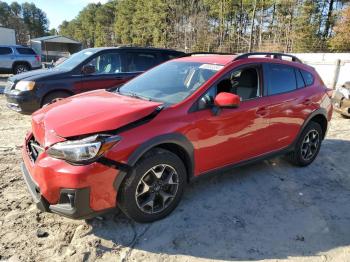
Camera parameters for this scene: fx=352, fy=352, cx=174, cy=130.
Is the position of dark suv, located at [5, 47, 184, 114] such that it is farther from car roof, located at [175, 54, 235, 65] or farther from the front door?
the front door

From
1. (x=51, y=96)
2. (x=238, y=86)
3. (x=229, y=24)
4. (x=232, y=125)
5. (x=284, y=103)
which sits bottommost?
(x=51, y=96)

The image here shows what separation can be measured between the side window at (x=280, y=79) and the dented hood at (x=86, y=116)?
1.80 m

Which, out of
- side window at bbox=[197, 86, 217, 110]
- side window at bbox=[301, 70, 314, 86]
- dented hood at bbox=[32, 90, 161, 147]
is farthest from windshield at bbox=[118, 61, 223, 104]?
side window at bbox=[301, 70, 314, 86]

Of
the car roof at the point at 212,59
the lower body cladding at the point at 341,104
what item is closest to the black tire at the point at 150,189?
the car roof at the point at 212,59

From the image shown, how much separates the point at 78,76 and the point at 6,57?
43.9 ft

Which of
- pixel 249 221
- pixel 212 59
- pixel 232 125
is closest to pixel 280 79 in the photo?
pixel 212 59

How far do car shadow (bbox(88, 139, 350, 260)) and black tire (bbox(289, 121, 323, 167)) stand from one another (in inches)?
11.4

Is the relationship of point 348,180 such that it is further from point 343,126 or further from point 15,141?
point 15,141

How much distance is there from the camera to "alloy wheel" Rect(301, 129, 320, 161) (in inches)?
211

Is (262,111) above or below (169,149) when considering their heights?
above

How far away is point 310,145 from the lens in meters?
5.44

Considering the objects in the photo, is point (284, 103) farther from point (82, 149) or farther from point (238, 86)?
point (82, 149)

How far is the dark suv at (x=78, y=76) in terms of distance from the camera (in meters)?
7.38

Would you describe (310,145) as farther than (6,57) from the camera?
No
